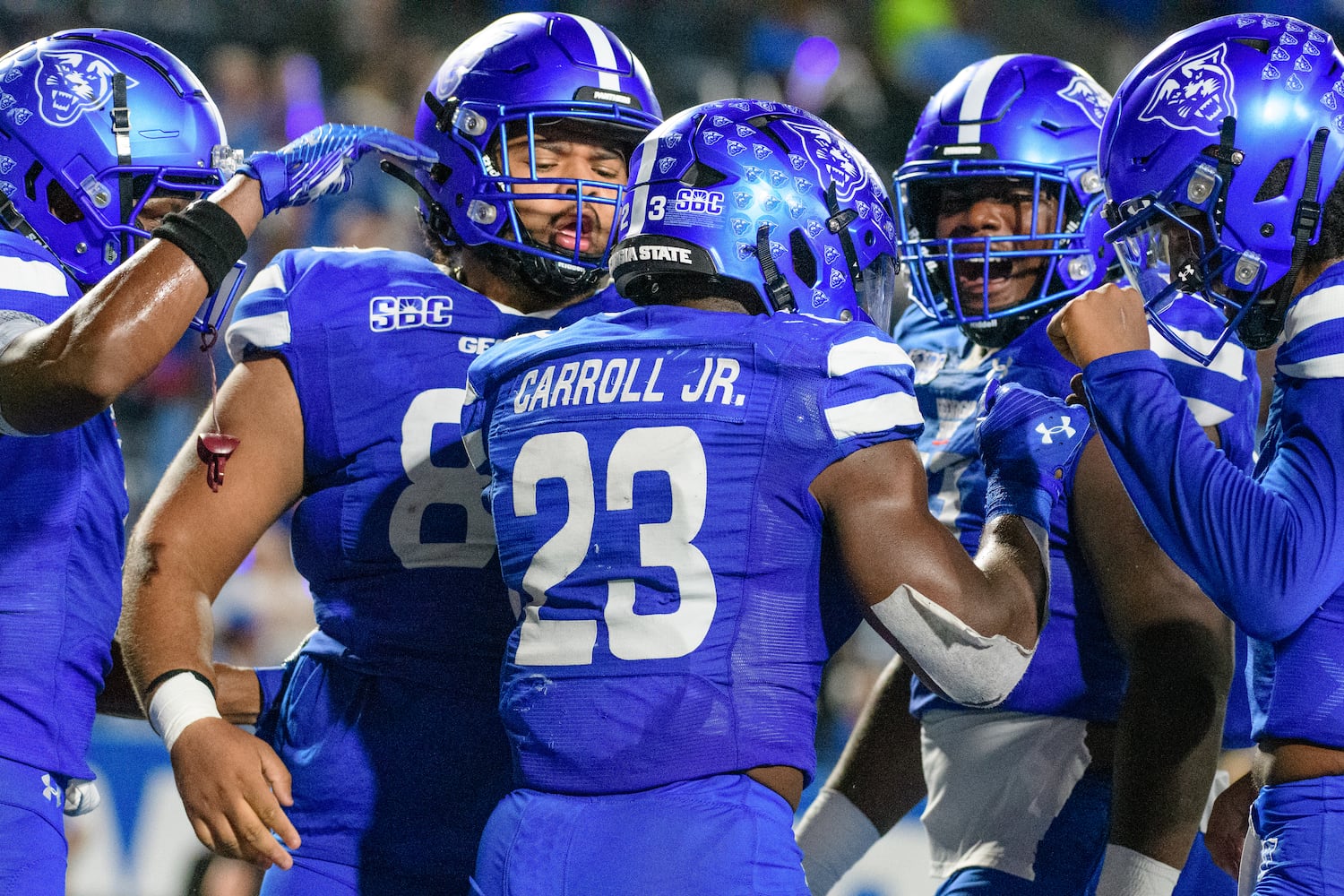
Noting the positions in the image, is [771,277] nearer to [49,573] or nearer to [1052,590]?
[1052,590]

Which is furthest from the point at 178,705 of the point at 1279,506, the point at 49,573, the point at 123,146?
the point at 1279,506

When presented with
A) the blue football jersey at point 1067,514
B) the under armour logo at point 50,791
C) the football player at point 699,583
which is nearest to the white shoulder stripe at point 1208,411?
the blue football jersey at point 1067,514

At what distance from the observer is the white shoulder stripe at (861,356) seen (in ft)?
7.65

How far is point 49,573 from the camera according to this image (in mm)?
2637

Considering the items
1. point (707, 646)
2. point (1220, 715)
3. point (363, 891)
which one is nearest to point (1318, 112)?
point (1220, 715)

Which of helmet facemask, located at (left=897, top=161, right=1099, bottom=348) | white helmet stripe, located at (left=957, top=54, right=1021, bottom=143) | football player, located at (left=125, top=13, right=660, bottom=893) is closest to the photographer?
football player, located at (left=125, top=13, right=660, bottom=893)

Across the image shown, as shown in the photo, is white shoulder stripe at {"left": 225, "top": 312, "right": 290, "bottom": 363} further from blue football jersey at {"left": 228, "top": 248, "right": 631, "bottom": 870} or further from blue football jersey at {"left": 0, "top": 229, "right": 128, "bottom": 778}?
blue football jersey at {"left": 0, "top": 229, "right": 128, "bottom": 778}

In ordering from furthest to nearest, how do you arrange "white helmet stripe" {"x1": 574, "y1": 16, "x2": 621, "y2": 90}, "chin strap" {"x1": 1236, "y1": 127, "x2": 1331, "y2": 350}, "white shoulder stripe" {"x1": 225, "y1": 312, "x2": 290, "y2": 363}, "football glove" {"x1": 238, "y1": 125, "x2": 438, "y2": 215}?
"white helmet stripe" {"x1": 574, "y1": 16, "x2": 621, "y2": 90} < "white shoulder stripe" {"x1": 225, "y1": 312, "x2": 290, "y2": 363} < "football glove" {"x1": 238, "y1": 125, "x2": 438, "y2": 215} < "chin strap" {"x1": 1236, "y1": 127, "x2": 1331, "y2": 350}

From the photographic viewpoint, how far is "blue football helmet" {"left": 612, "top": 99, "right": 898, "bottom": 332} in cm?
254

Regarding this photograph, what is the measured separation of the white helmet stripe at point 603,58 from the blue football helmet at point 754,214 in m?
0.56

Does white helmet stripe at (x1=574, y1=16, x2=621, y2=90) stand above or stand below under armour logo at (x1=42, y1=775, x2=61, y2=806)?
above

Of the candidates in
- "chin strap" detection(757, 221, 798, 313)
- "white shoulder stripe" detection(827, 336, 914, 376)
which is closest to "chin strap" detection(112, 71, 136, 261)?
"chin strap" detection(757, 221, 798, 313)

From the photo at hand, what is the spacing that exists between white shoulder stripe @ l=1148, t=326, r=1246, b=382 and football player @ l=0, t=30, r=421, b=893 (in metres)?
1.68

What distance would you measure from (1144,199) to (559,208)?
120 cm
